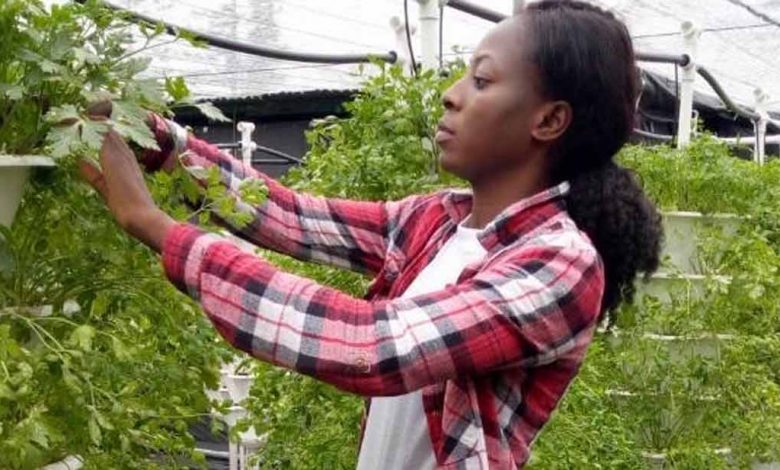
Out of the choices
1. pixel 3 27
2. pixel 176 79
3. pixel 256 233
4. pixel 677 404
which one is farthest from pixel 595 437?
pixel 3 27

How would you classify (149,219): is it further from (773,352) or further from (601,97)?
(773,352)

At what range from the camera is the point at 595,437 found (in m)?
2.23

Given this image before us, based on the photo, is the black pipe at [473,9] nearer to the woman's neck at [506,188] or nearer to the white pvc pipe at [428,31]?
the white pvc pipe at [428,31]

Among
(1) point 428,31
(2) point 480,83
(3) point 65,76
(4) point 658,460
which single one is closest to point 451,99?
(2) point 480,83

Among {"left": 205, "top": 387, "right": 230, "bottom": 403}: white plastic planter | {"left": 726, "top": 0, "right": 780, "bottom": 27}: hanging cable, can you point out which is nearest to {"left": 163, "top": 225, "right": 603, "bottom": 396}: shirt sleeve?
{"left": 205, "top": 387, "right": 230, "bottom": 403}: white plastic planter

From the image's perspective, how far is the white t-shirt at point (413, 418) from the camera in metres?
1.20

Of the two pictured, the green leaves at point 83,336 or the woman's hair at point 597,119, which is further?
the woman's hair at point 597,119

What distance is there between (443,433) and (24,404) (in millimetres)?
361

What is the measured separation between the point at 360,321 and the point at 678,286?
1887 millimetres

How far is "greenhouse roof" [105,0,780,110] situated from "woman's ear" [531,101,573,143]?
251 centimetres

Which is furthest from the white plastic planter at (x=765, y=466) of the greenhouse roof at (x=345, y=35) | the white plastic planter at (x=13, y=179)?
the white plastic planter at (x=13, y=179)

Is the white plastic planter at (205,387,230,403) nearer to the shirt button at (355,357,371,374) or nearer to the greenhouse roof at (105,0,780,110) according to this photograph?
the shirt button at (355,357,371,374)

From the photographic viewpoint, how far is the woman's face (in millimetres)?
1191

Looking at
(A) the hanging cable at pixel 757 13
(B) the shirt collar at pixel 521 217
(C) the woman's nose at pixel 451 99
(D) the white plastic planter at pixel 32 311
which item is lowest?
(A) the hanging cable at pixel 757 13
